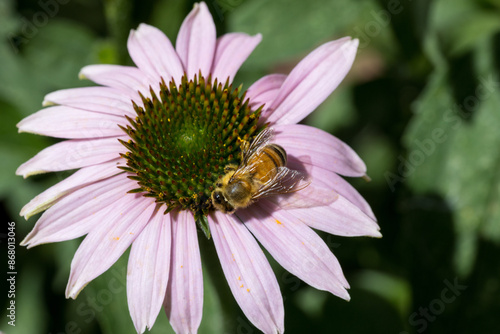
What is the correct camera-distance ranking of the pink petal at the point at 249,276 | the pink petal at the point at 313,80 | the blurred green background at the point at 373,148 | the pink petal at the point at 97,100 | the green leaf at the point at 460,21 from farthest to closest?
the green leaf at the point at 460,21
the blurred green background at the point at 373,148
the pink petal at the point at 97,100
the pink petal at the point at 313,80
the pink petal at the point at 249,276

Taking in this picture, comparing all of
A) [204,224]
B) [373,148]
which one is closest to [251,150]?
[204,224]

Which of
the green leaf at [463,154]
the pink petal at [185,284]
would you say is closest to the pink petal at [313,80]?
the pink petal at [185,284]

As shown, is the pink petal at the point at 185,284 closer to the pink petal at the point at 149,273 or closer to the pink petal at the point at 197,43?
the pink petal at the point at 149,273

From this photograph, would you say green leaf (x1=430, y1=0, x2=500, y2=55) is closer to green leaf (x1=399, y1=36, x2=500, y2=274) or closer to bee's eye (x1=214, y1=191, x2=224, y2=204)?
green leaf (x1=399, y1=36, x2=500, y2=274)

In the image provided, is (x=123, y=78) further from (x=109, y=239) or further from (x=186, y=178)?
(x=109, y=239)

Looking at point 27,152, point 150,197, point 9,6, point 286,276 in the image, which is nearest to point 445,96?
point 286,276

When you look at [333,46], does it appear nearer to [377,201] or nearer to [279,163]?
[279,163]
